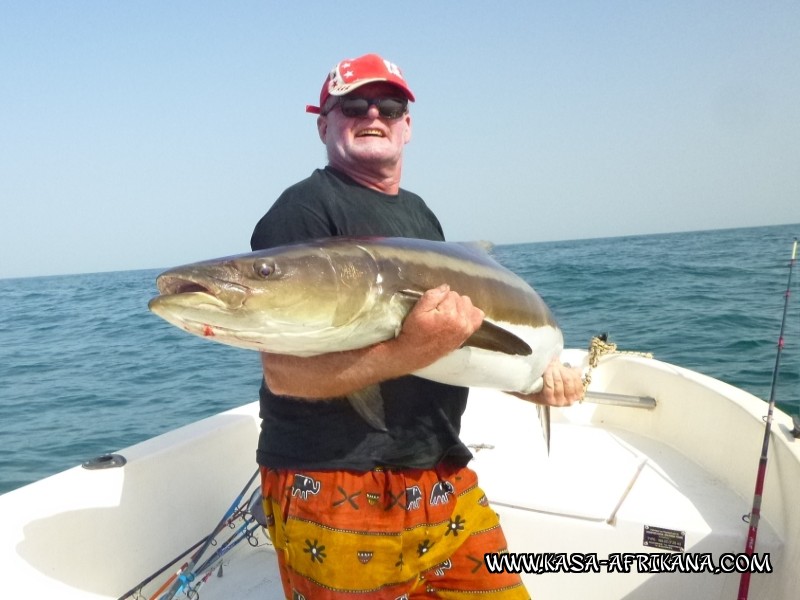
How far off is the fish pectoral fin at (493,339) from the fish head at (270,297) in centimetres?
42

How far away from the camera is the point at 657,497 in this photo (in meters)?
3.87

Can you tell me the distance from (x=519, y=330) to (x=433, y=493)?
0.76 m

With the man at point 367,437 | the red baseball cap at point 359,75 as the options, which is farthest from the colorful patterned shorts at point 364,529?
the red baseball cap at point 359,75

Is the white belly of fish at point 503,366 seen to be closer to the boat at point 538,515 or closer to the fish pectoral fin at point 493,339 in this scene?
the fish pectoral fin at point 493,339

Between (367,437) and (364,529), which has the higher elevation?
(367,437)

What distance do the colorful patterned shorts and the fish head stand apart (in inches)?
25.0

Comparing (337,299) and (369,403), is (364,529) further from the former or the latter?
(337,299)

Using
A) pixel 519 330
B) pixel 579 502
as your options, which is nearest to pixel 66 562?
pixel 519 330

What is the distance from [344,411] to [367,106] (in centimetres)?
131

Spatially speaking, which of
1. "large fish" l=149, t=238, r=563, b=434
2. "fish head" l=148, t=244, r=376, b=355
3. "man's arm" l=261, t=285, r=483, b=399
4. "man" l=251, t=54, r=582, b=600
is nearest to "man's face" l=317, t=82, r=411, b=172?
"man" l=251, t=54, r=582, b=600

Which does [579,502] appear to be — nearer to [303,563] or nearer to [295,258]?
[303,563]

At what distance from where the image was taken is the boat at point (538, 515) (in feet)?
10.4

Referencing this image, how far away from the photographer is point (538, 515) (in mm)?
3676

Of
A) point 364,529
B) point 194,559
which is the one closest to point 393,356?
point 364,529
